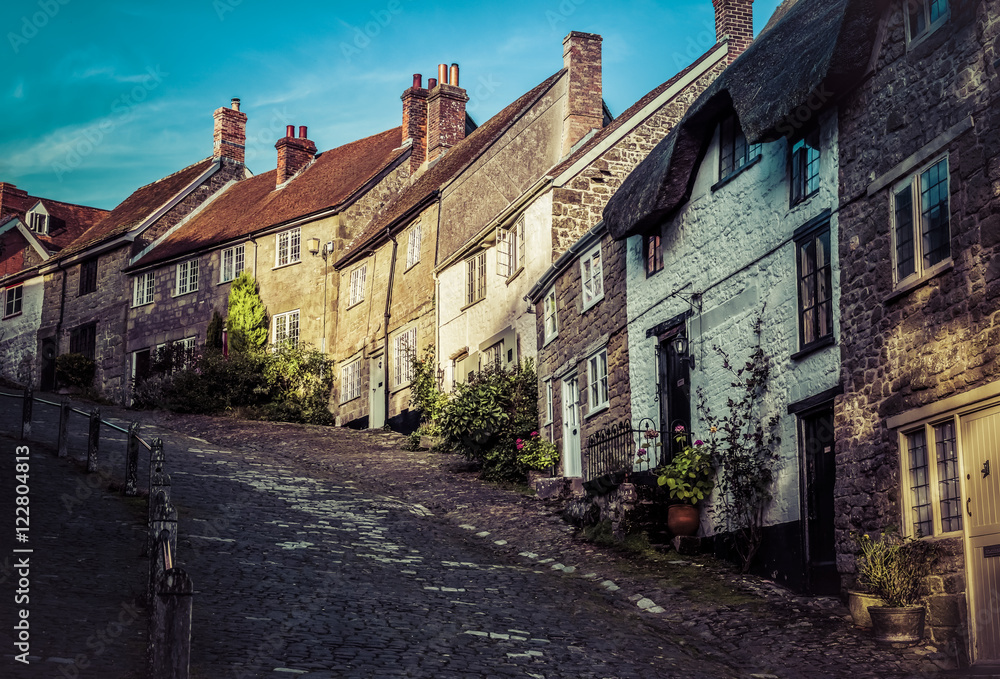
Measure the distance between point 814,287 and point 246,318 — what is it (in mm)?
24668

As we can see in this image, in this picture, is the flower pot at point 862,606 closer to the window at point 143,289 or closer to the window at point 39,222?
the window at point 143,289

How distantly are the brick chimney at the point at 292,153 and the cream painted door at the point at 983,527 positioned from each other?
106 ft

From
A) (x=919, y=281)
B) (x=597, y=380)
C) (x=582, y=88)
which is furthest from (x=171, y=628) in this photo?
(x=582, y=88)

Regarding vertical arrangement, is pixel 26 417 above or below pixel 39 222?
below

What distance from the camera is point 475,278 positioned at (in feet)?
88.0

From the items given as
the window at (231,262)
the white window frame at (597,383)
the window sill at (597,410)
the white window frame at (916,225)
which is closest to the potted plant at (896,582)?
the white window frame at (916,225)

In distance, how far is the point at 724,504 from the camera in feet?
47.3

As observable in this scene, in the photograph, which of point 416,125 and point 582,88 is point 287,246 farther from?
point 582,88

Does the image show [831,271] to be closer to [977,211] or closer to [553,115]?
[977,211]

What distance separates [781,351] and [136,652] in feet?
26.8

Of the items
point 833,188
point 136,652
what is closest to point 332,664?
point 136,652

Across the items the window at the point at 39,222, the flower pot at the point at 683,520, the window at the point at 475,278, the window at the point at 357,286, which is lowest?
the flower pot at the point at 683,520

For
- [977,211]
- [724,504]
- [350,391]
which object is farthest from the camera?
[350,391]

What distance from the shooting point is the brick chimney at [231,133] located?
41938 mm
